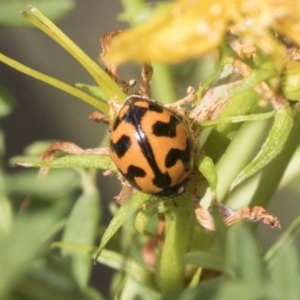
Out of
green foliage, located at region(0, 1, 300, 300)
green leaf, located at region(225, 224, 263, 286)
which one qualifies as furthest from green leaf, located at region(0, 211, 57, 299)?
green leaf, located at region(225, 224, 263, 286)

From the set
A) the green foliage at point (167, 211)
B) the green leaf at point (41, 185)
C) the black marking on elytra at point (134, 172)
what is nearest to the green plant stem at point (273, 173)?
the green foliage at point (167, 211)

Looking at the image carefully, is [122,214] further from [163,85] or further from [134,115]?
[163,85]

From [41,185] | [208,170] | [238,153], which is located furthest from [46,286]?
[238,153]

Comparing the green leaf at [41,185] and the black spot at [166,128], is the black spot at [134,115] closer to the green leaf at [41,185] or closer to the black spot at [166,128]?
the black spot at [166,128]

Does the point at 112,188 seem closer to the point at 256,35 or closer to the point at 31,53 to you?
the point at 31,53

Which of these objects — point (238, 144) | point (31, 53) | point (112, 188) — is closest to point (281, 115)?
point (238, 144)

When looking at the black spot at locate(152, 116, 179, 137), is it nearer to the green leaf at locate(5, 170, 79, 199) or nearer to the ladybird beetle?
the ladybird beetle
